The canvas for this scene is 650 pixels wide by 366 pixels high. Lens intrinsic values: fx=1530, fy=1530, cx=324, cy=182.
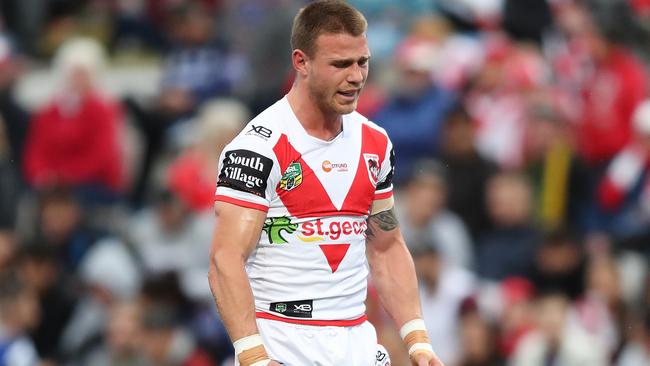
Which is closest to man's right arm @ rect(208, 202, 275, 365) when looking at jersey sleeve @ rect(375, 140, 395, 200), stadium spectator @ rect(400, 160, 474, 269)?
jersey sleeve @ rect(375, 140, 395, 200)

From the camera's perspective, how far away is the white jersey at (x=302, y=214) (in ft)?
23.6

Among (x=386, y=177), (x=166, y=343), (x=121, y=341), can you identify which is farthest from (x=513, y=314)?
(x=386, y=177)

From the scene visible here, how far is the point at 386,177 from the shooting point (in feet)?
25.3

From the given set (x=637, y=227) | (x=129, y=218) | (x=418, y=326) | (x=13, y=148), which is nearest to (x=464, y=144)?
(x=637, y=227)

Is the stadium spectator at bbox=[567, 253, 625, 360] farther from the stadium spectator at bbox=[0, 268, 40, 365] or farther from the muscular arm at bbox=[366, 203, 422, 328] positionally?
the muscular arm at bbox=[366, 203, 422, 328]

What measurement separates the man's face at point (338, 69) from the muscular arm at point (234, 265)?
0.66 m

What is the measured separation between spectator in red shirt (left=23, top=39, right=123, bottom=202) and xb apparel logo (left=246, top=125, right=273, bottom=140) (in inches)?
330

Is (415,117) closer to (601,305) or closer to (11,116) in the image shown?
(601,305)

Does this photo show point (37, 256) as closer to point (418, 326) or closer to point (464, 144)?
point (464, 144)

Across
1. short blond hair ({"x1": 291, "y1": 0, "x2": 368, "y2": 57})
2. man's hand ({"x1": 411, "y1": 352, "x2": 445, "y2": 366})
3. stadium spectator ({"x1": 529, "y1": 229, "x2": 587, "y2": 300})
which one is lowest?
stadium spectator ({"x1": 529, "y1": 229, "x2": 587, "y2": 300})

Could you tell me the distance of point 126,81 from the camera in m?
18.1

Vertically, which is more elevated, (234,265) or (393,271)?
(234,265)

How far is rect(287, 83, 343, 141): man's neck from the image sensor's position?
7.41 meters

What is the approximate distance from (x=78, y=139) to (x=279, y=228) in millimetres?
8564
